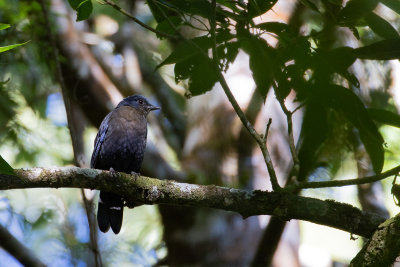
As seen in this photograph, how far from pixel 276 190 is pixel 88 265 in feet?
9.89

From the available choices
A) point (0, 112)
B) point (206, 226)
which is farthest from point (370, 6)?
point (0, 112)

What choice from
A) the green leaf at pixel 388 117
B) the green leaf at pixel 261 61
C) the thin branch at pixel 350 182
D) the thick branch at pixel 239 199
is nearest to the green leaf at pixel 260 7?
the green leaf at pixel 261 61

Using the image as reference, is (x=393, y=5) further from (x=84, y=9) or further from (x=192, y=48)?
(x=84, y=9)

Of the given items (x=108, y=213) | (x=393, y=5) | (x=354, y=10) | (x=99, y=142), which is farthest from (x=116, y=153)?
(x=393, y=5)

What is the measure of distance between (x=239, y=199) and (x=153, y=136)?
4006 millimetres

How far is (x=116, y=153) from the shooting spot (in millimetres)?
4688

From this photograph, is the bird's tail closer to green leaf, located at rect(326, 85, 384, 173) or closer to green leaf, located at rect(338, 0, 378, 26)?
green leaf, located at rect(326, 85, 384, 173)

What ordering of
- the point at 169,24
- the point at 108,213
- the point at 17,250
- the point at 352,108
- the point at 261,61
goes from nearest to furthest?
the point at 352,108
the point at 261,61
the point at 169,24
the point at 17,250
the point at 108,213

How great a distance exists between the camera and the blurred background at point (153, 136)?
545 centimetres

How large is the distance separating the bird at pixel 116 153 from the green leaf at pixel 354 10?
2857 millimetres

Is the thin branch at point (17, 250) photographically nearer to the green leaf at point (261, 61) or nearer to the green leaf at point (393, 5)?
the green leaf at point (261, 61)

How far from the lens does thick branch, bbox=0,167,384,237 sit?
2.73m

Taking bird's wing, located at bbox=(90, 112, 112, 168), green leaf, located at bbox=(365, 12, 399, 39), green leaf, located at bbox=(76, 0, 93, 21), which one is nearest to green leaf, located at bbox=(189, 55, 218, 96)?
green leaf, located at bbox=(76, 0, 93, 21)

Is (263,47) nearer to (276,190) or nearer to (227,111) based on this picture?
(276,190)
